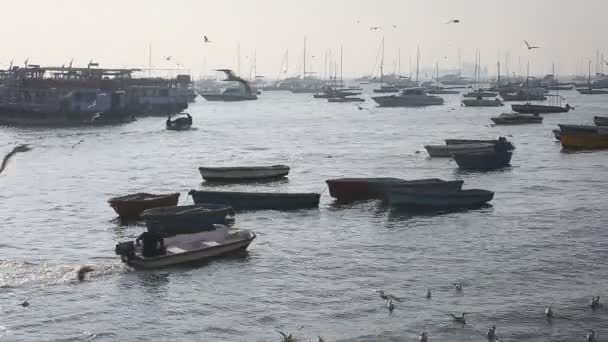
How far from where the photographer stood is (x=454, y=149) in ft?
211

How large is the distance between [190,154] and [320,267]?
46.4m

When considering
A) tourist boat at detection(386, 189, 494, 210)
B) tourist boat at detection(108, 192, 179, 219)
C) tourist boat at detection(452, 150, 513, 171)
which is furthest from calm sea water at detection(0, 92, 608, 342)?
tourist boat at detection(452, 150, 513, 171)

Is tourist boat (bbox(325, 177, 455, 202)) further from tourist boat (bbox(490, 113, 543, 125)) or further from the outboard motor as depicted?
tourist boat (bbox(490, 113, 543, 125))

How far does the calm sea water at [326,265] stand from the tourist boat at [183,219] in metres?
2.02

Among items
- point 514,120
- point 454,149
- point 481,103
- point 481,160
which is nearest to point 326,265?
point 481,160

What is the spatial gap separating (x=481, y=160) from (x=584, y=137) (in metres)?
16.3

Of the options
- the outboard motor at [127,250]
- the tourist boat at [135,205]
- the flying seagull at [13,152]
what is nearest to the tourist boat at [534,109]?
the flying seagull at [13,152]

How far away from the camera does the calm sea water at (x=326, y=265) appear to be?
2419cm

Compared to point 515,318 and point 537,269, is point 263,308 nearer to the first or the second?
point 515,318

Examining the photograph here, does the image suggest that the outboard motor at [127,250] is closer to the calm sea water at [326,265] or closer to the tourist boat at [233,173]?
the calm sea water at [326,265]

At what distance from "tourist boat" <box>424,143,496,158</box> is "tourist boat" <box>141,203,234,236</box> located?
98.1 ft

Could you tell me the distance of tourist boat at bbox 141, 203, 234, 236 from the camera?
34.6 m

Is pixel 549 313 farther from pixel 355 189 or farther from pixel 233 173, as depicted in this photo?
pixel 233 173

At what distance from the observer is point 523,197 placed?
155 ft
